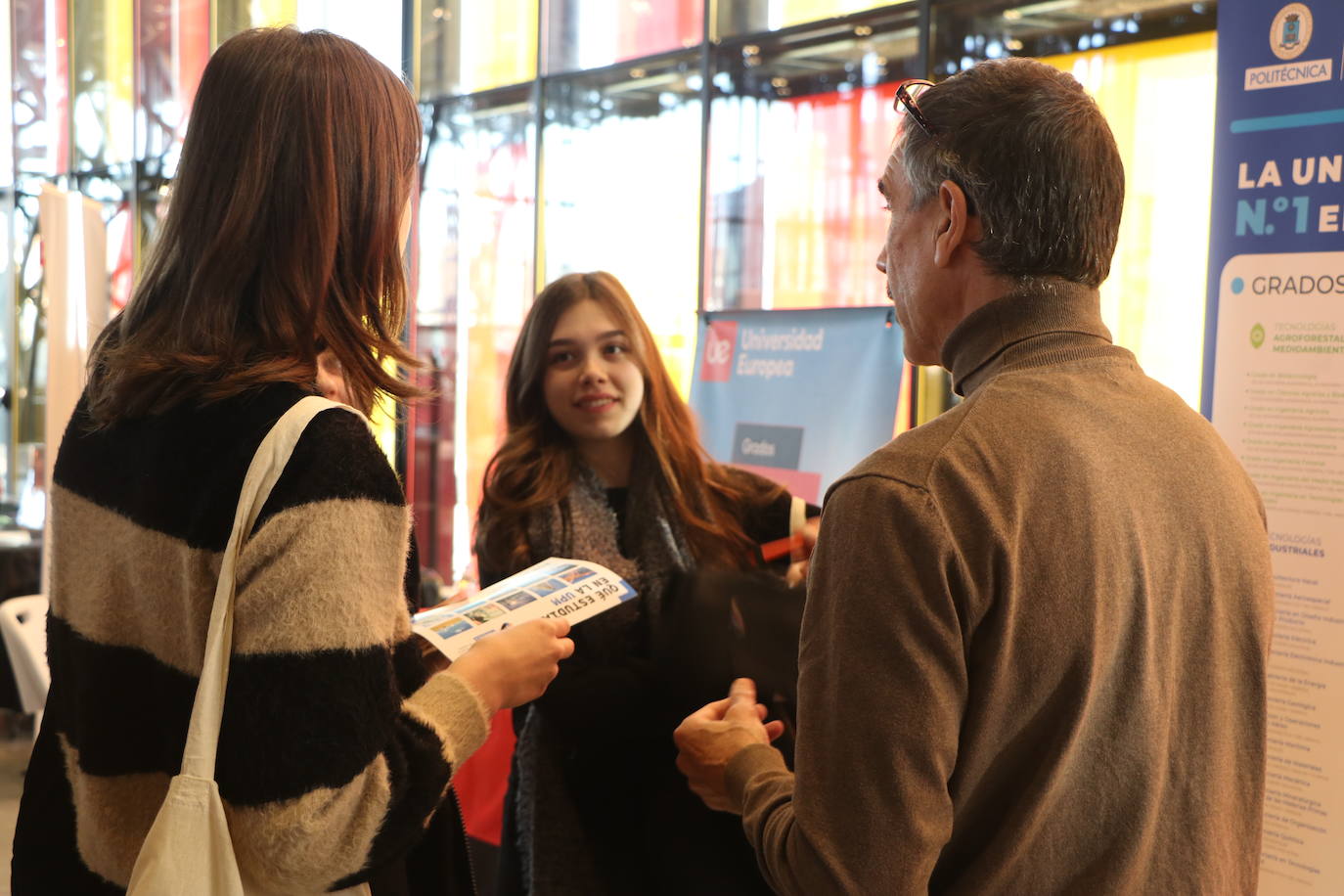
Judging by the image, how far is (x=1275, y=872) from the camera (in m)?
2.68


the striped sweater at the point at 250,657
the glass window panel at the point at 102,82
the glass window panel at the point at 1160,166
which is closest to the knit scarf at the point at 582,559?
the striped sweater at the point at 250,657

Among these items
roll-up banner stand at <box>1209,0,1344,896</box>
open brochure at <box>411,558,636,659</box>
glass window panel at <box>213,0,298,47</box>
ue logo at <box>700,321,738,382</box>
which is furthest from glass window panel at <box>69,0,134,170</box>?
open brochure at <box>411,558,636,659</box>

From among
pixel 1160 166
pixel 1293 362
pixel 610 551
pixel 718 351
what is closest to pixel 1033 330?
pixel 610 551

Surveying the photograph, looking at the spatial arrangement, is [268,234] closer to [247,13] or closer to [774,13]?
[774,13]

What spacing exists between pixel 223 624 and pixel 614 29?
515 centimetres

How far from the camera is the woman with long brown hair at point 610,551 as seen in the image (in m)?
2.19

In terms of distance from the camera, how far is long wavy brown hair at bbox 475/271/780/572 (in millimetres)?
2564

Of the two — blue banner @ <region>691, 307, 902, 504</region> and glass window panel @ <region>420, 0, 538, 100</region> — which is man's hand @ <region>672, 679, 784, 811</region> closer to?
Answer: blue banner @ <region>691, 307, 902, 504</region>

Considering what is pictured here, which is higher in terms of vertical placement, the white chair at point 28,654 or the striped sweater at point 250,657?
the striped sweater at point 250,657

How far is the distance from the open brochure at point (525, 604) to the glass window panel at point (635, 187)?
11.5ft

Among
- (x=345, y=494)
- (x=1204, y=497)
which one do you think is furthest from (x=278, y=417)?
(x=1204, y=497)

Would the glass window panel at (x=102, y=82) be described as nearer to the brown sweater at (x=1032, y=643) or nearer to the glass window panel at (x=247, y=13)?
the glass window panel at (x=247, y=13)

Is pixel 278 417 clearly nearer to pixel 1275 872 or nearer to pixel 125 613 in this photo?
pixel 125 613

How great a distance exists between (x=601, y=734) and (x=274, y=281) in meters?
1.29
